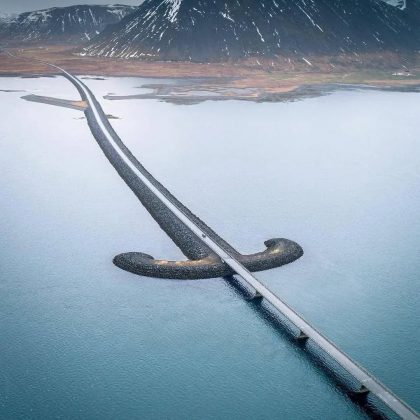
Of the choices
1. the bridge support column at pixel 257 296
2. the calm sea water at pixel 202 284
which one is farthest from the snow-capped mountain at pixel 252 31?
the bridge support column at pixel 257 296

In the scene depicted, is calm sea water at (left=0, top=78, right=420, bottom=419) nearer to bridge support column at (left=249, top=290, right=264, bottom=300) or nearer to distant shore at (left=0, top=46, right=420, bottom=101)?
bridge support column at (left=249, top=290, right=264, bottom=300)

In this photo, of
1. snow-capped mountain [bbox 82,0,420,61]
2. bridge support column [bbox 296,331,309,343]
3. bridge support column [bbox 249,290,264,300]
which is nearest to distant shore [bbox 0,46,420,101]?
snow-capped mountain [bbox 82,0,420,61]

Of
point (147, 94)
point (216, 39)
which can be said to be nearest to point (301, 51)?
point (216, 39)

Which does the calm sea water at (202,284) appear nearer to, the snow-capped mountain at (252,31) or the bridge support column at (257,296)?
the bridge support column at (257,296)

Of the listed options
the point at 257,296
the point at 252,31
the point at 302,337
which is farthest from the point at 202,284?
the point at 252,31

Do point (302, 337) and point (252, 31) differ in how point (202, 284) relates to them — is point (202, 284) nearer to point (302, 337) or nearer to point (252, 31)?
point (302, 337)
